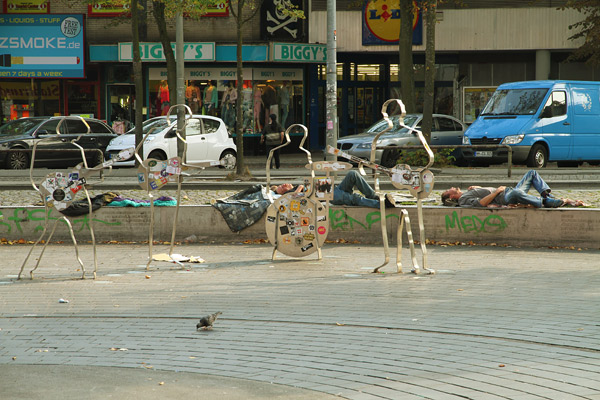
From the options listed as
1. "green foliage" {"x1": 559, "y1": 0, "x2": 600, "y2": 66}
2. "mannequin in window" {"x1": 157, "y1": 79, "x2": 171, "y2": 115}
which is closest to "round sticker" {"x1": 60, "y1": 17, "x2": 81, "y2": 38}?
"mannequin in window" {"x1": 157, "y1": 79, "x2": 171, "y2": 115}

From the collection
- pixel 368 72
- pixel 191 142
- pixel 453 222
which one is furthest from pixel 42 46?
pixel 453 222

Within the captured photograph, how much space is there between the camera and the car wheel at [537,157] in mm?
20562

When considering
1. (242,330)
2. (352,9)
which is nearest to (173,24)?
(352,9)

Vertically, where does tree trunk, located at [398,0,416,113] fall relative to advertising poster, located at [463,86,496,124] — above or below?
above

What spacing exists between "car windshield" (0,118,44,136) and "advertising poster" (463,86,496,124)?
1453 cm

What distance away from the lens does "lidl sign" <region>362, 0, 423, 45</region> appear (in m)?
30.4

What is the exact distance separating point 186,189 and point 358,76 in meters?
18.6

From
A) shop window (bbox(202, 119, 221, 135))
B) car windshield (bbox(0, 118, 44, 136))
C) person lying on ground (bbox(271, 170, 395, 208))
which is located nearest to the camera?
person lying on ground (bbox(271, 170, 395, 208))

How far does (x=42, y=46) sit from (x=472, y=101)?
15324 millimetres

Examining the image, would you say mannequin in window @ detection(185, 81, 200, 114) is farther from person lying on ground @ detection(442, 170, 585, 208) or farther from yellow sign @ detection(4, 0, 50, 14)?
A: person lying on ground @ detection(442, 170, 585, 208)

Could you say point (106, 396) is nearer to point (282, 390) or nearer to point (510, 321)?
point (282, 390)

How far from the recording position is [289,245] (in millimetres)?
9883

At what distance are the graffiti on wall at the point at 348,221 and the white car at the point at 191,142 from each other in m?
10.7

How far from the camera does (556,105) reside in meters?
21.1
